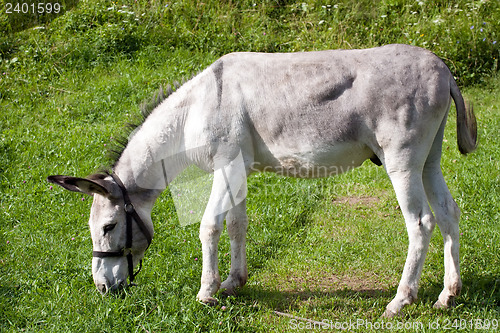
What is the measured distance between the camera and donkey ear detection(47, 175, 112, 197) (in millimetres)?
3918

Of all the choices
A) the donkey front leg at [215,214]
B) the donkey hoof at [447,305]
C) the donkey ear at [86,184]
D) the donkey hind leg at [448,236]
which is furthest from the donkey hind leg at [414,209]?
the donkey ear at [86,184]

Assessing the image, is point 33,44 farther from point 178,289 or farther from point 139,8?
point 178,289

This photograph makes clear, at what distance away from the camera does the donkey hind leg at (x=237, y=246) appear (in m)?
4.55

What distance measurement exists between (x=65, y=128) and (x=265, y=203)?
3598 millimetres

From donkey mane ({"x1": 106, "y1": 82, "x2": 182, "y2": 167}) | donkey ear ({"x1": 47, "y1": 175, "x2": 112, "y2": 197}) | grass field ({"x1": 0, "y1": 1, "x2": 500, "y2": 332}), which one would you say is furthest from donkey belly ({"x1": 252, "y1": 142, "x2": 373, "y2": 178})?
donkey ear ({"x1": 47, "y1": 175, "x2": 112, "y2": 197})

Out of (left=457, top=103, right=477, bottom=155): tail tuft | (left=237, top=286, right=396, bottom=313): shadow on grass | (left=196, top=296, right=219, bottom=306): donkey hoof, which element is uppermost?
(left=457, top=103, right=477, bottom=155): tail tuft

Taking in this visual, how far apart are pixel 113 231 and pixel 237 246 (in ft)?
3.44

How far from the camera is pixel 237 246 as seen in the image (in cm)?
462

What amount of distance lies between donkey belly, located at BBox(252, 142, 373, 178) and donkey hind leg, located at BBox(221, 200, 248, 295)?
0.48 m

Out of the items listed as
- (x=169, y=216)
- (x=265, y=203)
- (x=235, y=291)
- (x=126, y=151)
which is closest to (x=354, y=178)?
(x=265, y=203)

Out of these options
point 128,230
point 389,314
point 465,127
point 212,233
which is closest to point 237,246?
point 212,233

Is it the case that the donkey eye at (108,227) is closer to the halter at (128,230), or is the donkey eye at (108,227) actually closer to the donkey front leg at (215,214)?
the halter at (128,230)

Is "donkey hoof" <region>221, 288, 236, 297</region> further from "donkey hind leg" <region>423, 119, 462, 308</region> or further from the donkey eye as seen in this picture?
"donkey hind leg" <region>423, 119, 462, 308</region>

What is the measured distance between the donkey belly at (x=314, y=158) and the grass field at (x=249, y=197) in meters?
1.08
